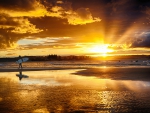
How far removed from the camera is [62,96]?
1820cm

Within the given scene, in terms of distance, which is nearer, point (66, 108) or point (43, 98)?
point (66, 108)

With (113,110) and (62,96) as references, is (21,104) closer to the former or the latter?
(62,96)

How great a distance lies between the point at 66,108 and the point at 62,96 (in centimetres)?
410

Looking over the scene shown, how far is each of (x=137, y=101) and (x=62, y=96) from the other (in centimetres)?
587

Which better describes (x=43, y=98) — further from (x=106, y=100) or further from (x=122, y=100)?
(x=122, y=100)

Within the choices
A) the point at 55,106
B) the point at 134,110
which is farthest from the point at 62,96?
the point at 134,110

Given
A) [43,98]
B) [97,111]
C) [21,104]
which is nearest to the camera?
[97,111]

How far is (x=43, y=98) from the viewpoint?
1753cm

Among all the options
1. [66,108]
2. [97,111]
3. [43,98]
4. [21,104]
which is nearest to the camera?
[97,111]

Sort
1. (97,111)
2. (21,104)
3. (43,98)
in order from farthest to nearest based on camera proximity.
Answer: (43,98) → (21,104) → (97,111)

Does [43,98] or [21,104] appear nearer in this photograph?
[21,104]

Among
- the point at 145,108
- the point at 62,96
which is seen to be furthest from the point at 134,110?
the point at 62,96

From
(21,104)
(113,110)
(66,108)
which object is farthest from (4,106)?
(113,110)

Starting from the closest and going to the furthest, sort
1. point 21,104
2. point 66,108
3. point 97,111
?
point 97,111
point 66,108
point 21,104
